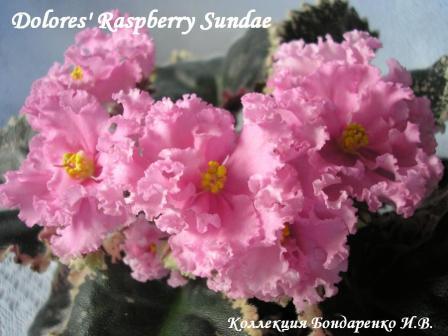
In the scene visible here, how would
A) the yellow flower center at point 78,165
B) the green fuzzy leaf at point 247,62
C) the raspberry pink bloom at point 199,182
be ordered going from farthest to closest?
the green fuzzy leaf at point 247,62, the yellow flower center at point 78,165, the raspberry pink bloom at point 199,182

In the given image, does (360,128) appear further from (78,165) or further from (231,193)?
(78,165)

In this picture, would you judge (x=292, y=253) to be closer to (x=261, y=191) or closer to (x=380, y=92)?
(x=261, y=191)

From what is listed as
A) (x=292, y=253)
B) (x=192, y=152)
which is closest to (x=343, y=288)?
(x=292, y=253)

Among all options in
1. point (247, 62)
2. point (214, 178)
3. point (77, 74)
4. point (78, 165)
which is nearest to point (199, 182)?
point (214, 178)

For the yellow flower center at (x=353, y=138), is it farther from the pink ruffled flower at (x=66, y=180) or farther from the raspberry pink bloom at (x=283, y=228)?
the pink ruffled flower at (x=66, y=180)

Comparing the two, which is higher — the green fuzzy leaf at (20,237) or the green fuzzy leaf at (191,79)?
the green fuzzy leaf at (191,79)

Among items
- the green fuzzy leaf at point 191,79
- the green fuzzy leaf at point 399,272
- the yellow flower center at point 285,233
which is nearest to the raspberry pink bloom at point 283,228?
the yellow flower center at point 285,233
